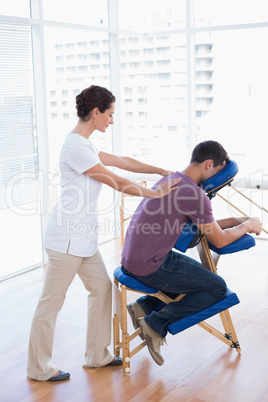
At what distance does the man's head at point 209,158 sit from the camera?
8.69 feet

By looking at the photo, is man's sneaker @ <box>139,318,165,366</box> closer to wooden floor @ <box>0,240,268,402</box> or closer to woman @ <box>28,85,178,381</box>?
wooden floor @ <box>0,240,268,402</box>

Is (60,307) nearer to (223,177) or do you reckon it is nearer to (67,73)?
(223,177)

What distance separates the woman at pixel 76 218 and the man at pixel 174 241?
93 mm

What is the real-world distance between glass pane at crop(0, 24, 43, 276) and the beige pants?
1.73m

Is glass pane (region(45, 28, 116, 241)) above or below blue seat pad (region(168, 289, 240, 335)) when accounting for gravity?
above

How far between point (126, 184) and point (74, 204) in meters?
0.25

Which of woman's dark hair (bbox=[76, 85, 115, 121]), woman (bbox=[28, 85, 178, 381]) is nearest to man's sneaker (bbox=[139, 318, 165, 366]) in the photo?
woman (bbox=[28, 85, 178, 381])

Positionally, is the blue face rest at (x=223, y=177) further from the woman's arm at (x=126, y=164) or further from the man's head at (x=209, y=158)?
Result: the woman's arm at (x=126, y=164)

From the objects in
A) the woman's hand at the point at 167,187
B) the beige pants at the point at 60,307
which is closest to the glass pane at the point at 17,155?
the beige pants at the point at 60,307

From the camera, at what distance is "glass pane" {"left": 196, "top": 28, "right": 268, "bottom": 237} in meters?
5.15

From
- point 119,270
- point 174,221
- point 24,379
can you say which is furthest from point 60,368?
point 174,221

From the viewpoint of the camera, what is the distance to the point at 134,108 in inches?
222

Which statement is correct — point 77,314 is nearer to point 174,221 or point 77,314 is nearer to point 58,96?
point 174,221

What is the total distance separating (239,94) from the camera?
5.26 metres
